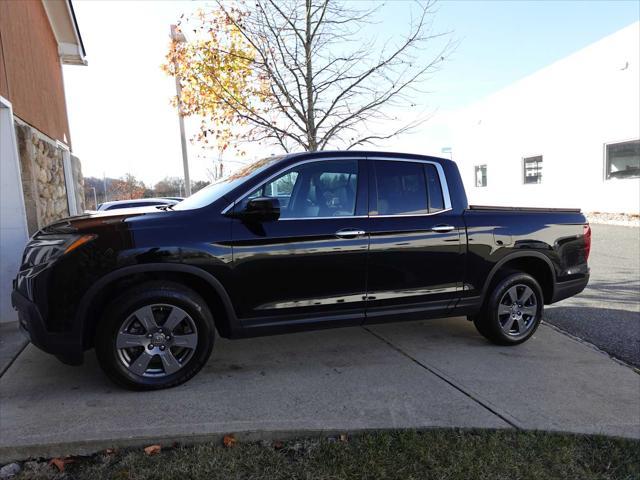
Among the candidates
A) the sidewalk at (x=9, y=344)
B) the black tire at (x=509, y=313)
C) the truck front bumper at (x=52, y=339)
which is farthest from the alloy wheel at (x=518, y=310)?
the sidewalk at (x=9, y=344)

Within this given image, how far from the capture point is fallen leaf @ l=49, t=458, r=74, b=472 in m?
2.75

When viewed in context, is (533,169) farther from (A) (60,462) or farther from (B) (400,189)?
(A) (60,462)

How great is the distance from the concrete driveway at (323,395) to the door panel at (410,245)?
A: 550 mm

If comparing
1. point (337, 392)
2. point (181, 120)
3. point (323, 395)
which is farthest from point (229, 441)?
point (181, 120)

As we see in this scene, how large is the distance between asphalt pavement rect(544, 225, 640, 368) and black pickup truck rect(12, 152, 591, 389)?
863 millimetres

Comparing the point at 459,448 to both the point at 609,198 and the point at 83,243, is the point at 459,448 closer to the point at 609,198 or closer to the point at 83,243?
the point at 83,243

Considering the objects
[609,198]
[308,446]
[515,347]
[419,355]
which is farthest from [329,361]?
[609,198]

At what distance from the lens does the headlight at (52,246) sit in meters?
3.42

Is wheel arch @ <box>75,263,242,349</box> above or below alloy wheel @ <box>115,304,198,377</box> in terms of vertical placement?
above

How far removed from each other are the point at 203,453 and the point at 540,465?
206cm

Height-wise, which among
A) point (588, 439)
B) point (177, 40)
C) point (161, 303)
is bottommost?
point (588, 439)

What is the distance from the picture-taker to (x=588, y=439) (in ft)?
10.6

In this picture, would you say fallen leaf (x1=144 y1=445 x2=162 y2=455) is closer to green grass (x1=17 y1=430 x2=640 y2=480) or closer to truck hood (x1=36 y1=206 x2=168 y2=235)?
green grass (x1=17 y1=430 x2=640 y2=480)

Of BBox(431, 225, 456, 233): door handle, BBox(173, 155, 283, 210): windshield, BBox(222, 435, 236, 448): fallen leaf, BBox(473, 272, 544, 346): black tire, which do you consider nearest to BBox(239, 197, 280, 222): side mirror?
BBox(173, 155, 283, 210): windshield
